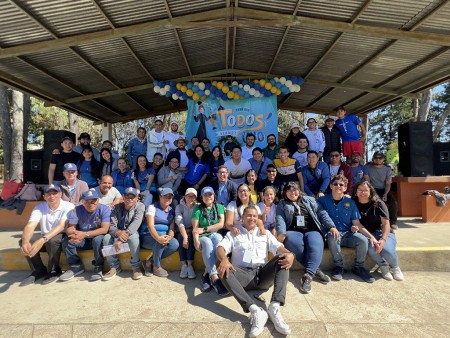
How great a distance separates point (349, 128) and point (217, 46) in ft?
11.7

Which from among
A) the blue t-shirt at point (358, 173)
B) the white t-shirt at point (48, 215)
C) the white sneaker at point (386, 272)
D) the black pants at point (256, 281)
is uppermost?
the blue t-shirt at point (358, 173)

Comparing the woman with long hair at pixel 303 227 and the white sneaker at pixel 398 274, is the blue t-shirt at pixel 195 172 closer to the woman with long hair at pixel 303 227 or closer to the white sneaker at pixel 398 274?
the woman with long hair at pixel 303 227

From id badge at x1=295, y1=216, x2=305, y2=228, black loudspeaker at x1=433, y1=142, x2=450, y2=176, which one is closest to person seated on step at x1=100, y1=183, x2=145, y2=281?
id badge at x1=295, y1=216, x2=305, y2=228

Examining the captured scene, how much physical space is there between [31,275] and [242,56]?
6.27 metres

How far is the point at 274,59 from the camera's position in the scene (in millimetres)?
7430

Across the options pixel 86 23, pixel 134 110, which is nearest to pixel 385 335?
pixel 86 23

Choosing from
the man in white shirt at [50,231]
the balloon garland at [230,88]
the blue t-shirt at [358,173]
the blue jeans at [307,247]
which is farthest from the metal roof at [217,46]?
the blue jeans at [307,247]

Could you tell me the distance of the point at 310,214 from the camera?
3.90 metres

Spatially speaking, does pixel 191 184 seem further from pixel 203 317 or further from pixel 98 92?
pixel 98 92

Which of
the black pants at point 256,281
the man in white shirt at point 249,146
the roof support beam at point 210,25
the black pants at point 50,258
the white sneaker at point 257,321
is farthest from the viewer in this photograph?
the man in white shirt at point 249,146

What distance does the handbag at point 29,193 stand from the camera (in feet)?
Result: 21.8

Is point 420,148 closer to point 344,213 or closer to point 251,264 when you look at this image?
point 344,213

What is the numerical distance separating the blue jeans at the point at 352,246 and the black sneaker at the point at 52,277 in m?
3.47

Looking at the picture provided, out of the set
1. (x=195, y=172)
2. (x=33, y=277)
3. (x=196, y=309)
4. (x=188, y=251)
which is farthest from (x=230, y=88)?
(x=196, y=309)
